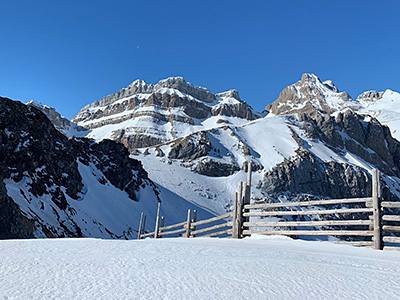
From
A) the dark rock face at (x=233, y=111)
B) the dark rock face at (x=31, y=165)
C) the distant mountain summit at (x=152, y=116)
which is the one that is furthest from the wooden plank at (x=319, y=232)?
the dark rock face at (x=233, y=111)

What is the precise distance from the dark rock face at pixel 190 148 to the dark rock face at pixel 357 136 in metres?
35.1

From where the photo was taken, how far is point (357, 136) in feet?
365

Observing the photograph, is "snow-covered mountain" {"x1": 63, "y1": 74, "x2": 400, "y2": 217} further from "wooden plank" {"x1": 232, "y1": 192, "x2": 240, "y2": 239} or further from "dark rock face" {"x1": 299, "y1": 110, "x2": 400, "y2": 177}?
"wooden plank" {"x1": 232, "y1": 192, "x2": 240, "y2": 239}

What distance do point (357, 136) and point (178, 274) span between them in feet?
394

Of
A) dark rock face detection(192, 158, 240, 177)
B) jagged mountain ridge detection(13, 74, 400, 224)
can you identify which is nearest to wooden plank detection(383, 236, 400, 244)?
jagged mountain ridge detection(13, 74, 400, 224)

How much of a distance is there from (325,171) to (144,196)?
2035 inches

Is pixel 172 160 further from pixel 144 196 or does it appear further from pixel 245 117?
A: pixel 245 117

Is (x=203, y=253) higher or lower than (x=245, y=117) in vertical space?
lower

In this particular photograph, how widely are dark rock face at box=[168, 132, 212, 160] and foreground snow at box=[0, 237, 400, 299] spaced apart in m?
75.1

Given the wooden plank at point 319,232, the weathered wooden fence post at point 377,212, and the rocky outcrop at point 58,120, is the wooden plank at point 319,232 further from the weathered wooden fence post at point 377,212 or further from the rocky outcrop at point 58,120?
the rocky outcrop at point 58,120

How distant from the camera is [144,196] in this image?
46.9m

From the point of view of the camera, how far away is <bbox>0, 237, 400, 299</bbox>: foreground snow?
321cm

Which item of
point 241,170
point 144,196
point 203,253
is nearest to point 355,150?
point 241,170

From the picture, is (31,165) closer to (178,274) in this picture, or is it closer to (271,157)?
(178,274)
